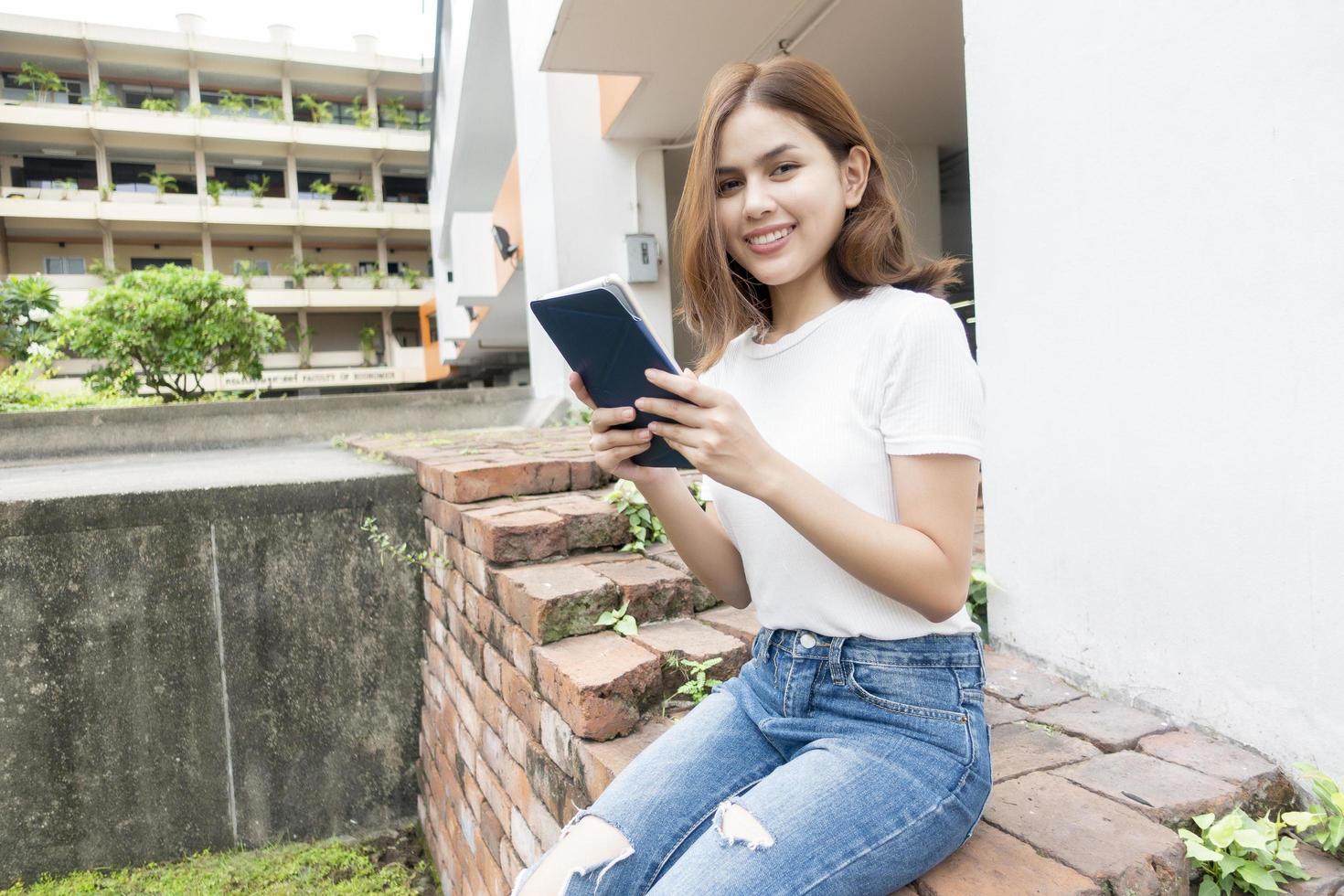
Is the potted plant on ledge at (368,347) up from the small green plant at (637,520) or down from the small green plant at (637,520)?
up

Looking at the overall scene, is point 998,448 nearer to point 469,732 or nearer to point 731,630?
point 731,630

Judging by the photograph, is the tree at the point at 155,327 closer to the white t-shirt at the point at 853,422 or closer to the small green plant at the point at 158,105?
the white t-shirt at the point at 853,422

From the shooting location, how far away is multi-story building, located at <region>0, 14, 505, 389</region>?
1033 inches

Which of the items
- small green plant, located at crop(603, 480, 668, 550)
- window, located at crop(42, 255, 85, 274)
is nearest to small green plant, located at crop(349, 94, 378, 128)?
window, located at crop(42, 255, 85, 274)

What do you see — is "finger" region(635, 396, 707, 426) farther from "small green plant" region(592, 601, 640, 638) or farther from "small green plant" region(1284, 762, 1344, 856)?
"small green plant" region(1284, 762, 1344, 856)

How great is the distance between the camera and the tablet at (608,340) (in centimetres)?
108

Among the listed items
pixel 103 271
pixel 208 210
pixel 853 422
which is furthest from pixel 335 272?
pixel 853 422

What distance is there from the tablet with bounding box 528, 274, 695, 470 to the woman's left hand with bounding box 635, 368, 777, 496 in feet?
0.12

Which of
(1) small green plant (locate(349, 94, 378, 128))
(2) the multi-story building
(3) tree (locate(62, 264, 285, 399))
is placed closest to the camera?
(3) tree (locate(62, 264, 285, 399))

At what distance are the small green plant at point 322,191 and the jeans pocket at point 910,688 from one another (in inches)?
1231

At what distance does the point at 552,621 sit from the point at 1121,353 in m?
1.24

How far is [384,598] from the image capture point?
295cm

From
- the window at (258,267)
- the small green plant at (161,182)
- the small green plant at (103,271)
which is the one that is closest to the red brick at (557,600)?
the small green plant at (103,271)

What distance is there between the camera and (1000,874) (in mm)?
1038
